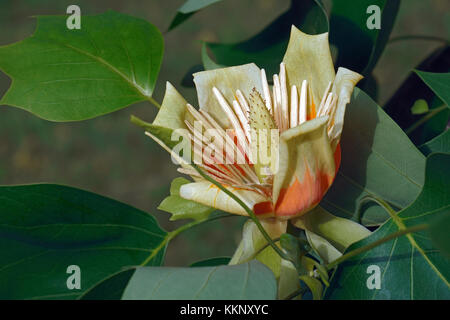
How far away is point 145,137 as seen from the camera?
213 cm

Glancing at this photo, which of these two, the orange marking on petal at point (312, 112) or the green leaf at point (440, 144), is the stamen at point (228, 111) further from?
the green leaf at point (440, 144)

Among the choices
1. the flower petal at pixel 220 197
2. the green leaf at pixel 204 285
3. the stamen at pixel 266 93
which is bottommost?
the green leaf at pixel 204 285

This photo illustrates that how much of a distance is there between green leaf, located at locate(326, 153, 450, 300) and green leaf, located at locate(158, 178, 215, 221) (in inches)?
4.6

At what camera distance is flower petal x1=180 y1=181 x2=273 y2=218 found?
383mm

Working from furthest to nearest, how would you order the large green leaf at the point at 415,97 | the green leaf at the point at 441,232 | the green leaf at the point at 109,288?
the large green leaf at the point at 415,97 < the green leaf at the point at 109,288 < the green leaf at the point at 441,232

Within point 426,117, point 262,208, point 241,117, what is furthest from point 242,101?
point 426,117

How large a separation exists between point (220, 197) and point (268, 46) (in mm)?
306

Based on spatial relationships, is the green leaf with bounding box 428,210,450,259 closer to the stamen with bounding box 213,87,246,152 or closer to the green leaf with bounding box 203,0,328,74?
the stamen with bounding box 213,87,246,152

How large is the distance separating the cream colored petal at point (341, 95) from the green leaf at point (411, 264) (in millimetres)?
65

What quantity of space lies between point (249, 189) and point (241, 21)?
2189 millimetres

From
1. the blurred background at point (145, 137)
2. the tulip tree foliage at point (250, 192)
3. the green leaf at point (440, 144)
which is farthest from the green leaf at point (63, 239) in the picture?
the blurred background at point (145, 137)

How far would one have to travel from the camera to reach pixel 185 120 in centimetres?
45

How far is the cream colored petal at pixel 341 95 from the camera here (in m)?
0.38
